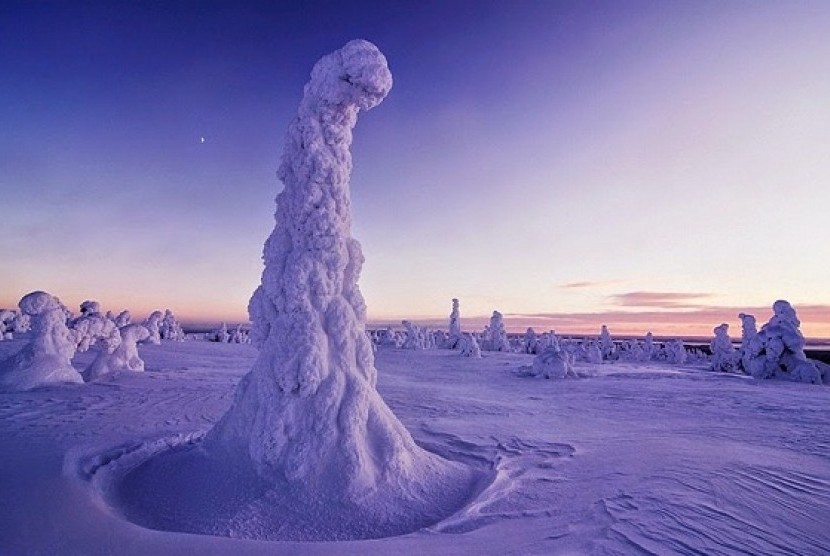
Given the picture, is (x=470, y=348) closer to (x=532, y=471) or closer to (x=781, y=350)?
(x=781, y=350)

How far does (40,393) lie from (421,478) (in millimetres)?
10777

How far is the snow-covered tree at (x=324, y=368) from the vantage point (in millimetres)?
4672

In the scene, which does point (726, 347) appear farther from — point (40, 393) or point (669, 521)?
point (40, 393)

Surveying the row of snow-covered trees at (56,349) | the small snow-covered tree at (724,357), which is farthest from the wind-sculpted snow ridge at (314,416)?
the small snow-covered tree at (724,357)

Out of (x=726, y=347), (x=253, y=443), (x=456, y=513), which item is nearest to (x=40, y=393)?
(x=253, y=443)

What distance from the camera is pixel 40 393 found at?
10727mm

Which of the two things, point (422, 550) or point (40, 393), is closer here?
point (422, 550)

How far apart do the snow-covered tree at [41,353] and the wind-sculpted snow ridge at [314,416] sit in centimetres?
861

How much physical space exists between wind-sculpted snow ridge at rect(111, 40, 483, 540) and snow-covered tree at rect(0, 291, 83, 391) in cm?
861

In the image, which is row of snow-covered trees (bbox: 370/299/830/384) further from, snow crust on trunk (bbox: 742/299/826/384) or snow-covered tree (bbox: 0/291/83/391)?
snow-covered tree (bbox: 0/291/83/391)

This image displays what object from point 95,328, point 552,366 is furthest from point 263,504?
point 552,366

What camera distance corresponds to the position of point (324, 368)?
17.1 ft

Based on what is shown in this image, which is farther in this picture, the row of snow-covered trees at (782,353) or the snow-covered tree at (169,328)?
the snow-covered tree at (169,328)

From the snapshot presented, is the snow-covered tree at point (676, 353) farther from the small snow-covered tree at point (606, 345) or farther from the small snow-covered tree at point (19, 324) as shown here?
the small snow-covered tree at point (19, 324)
